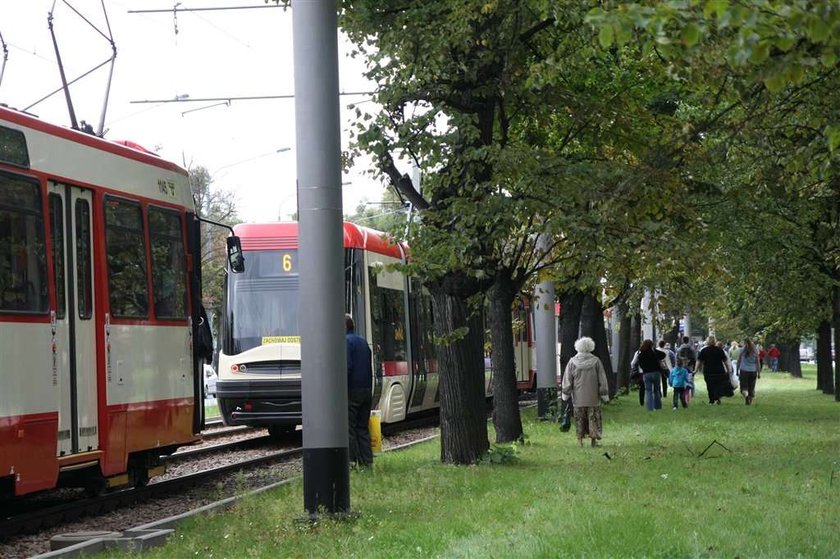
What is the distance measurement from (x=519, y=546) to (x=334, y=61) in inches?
166

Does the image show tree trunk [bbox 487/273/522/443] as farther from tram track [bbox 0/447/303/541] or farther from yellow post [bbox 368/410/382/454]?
tram track [bbox 0/447/303/541]

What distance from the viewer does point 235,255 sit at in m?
15.2

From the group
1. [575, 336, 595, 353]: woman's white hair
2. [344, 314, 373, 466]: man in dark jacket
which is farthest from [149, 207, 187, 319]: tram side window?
[575, 336, 595, 353]: woman's white hair

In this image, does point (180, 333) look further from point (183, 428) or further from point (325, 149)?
point (325, 149)

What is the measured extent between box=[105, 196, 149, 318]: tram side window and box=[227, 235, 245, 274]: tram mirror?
1407 mm

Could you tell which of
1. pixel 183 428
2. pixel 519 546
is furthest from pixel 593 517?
pixel 183 428

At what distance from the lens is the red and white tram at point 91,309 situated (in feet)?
36.2

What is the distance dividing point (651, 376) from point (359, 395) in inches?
562

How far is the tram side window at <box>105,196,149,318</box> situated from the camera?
42.4 feet

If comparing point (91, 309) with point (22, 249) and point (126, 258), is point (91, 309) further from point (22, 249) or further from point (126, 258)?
point (22, 249)

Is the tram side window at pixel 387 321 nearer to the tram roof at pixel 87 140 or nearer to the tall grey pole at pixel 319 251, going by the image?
the tram roof at pixel 87 140

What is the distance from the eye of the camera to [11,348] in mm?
10766

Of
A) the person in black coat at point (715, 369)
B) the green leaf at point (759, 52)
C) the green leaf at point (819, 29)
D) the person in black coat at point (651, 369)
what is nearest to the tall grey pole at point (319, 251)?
the green leaf at point (759, 52)

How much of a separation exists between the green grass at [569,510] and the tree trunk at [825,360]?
22616 millimetres
